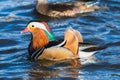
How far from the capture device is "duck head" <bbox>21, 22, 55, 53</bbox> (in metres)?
11.6

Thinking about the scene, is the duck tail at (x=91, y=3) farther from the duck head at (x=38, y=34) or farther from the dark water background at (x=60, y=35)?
the duck head at (x=38, y=34)

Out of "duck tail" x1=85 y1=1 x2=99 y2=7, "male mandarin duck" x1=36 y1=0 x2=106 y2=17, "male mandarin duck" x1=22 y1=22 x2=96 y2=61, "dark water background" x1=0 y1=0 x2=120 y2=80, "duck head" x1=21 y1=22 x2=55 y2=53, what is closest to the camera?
"dark water background" x1=0 y1=0 x2=120 y2=80

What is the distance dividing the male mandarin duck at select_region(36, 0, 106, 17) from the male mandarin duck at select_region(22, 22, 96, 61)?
359 centimetres

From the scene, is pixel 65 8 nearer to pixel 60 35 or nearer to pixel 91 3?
pixel 91 3

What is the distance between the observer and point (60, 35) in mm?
13234

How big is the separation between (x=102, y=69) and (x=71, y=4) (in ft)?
16.1

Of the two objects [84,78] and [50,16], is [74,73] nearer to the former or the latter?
[84,78]

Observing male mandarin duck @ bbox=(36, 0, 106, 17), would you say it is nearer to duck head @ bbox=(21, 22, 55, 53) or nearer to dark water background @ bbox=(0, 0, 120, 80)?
dark water background @ bbox=(0, 0, 120, 80)

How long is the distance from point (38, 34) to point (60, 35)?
167cm

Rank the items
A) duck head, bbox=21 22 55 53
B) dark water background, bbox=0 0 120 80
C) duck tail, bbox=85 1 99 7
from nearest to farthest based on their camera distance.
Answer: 1. dark water background, bbox=0 0 120 80
2. duck head, bbox=21 22 55 53
3. duck tail, bbox=85 1 99 7

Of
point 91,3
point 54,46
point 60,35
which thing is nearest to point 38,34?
point 54,46

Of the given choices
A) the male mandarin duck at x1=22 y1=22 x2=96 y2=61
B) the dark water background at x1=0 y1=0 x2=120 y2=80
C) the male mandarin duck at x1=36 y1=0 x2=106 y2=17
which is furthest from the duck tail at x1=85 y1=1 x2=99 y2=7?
the male mandarin duck at x1=22 y1=22 x2=96 y2=61

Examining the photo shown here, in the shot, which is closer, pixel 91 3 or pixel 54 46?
pixel 54 46

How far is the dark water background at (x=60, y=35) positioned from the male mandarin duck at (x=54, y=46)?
22 cm
